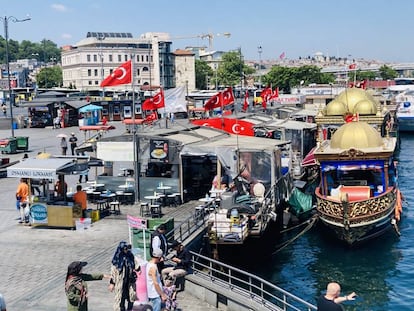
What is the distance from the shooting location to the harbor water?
19.7 metres

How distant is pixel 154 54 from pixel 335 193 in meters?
128

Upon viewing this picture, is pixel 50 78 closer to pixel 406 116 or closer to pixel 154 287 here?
pixel 406 116

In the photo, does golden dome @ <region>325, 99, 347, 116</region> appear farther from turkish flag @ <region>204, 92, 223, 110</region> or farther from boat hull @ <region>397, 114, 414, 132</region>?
boat hull @ <region>397, 114, 414, 132</region>

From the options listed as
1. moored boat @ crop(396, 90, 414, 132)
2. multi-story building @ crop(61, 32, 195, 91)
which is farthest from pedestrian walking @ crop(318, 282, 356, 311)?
multi-story building @ crop(61, 32, 195, 91)

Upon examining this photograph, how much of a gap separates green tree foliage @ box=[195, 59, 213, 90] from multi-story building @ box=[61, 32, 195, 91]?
21952 millimetres

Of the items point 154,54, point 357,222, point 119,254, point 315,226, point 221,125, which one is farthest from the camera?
point 154,54

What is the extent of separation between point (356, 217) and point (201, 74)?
157666 millimetres

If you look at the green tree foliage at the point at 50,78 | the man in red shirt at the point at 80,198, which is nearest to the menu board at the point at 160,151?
the man in red shirt at the point at 80,198

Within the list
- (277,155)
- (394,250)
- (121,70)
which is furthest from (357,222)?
(121,70)

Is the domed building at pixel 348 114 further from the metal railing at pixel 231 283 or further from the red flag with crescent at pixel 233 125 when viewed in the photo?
the metal railing at pixel 231 283

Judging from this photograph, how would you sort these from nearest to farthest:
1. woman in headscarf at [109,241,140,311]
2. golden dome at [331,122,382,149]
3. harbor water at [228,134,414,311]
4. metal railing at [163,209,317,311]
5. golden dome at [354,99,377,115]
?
woman in headscarf at [109,241,140,311]
metal railing at [163,209,317,311]
harbor water at [228,134,414,311]
golden dome at [331,122,382,149]
golden dome at [354,99,377,115]

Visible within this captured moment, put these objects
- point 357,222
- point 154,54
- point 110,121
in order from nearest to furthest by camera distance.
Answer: point 357,222 < point 110,121 < point 154,54

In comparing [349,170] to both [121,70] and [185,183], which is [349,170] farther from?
[121,70]

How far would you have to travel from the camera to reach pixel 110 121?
71.4 meters
